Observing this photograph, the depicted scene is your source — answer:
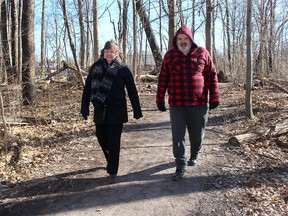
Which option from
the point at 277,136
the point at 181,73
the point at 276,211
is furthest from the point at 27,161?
the point at 277,136

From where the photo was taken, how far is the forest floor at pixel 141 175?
3723 millimetres

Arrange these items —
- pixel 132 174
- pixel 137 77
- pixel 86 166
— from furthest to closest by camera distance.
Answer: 1. pixel 137 77
2. pixel 86 166
3. pixel 132 174

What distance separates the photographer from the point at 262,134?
6129 mm

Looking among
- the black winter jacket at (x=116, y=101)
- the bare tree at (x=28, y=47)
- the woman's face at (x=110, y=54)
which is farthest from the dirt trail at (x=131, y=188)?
the bare tree at (x=28, y=47)

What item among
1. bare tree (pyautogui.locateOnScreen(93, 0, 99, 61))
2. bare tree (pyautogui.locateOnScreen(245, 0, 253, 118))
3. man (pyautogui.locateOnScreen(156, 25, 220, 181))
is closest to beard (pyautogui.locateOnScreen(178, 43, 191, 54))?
man (pyautogui.locateOnScreen(156, 25, 220, 181))

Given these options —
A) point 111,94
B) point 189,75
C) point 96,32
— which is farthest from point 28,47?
point 189,75

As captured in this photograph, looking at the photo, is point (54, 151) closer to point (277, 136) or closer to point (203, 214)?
point (203, 214)

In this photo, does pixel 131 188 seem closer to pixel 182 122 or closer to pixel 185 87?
pixel 182 122

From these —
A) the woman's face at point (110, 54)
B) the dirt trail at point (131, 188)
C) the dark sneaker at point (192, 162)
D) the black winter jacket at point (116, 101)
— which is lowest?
the dirt trail at point (131, 188)

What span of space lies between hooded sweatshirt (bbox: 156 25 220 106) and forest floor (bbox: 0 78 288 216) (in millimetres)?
1149

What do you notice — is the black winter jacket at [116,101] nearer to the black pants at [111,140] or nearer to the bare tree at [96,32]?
the black pants at [111,140]

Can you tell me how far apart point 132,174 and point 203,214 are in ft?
4.80

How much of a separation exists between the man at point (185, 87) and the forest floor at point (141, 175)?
0.55 metres

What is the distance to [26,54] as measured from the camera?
36.4 ft
